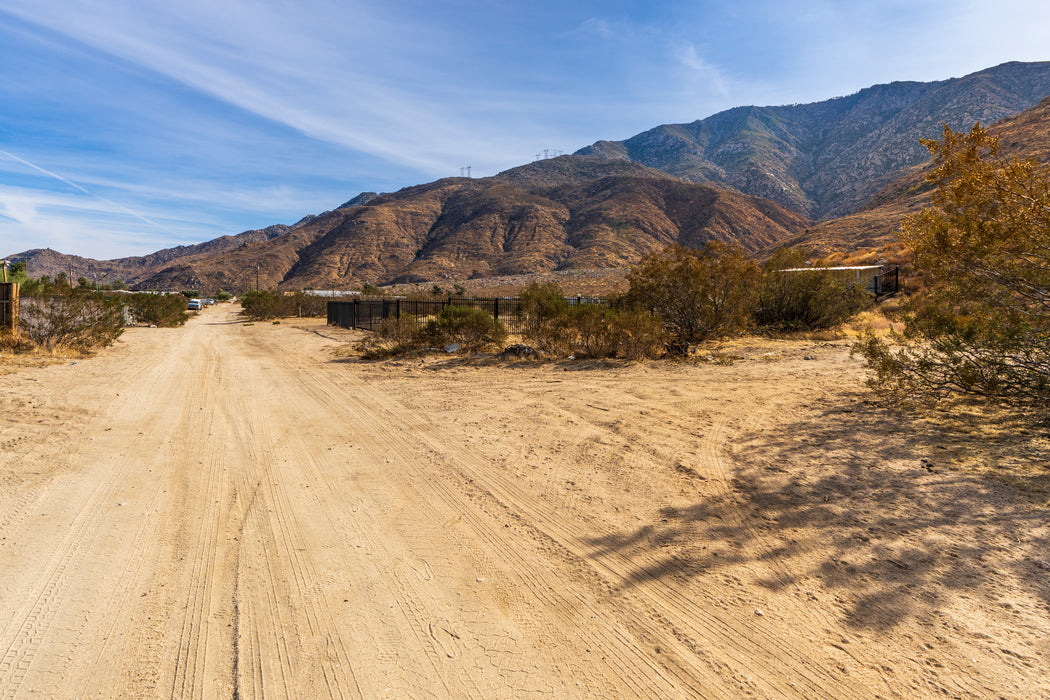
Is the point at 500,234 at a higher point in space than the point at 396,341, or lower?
higher

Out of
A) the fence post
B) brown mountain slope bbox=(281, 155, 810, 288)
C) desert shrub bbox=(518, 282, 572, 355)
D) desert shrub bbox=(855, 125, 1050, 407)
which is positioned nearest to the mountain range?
brown mountain slope bbox=(281, 155, 810, 288)

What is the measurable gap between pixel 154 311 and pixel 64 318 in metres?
23.4

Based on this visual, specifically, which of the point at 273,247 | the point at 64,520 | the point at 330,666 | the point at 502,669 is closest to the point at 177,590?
the point at 330,666

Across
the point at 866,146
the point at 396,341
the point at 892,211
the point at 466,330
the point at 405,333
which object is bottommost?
the point at 396,341

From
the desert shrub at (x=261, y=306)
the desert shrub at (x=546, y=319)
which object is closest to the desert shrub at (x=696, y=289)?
the desert shrub at (x=546, y=319)

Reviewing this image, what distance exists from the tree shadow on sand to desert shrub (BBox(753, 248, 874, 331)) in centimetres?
1386

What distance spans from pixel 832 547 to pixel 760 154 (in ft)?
692

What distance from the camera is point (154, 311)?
36250mm

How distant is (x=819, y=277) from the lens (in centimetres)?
1884

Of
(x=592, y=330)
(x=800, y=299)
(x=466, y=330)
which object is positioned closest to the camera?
(x=592, y=330)

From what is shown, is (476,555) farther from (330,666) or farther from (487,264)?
(487,264)

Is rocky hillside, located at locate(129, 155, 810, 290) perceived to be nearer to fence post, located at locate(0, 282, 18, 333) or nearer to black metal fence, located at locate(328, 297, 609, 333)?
black metal fence, located at locate(328, 297, 609, 333)

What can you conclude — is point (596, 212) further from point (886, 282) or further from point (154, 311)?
point (154, 311)

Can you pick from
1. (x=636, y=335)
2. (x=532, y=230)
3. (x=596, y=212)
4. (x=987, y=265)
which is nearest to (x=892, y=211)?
(x=596, y=212)
